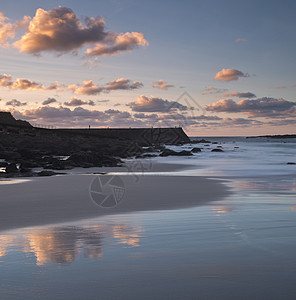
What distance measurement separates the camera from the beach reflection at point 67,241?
12.9 feet

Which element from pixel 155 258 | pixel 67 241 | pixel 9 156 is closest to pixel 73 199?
pixel 67 241

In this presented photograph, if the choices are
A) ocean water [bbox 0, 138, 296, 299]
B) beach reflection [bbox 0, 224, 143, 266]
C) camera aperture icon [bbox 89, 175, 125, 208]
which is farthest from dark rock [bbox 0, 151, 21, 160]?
beach reflection [bbox 0, 224, 143, 266]

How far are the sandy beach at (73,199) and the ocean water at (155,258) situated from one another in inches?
32.7

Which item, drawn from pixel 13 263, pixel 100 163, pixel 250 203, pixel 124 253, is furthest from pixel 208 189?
pixel 100 163

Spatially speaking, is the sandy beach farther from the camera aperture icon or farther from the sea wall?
the sea wall

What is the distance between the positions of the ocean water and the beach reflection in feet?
0.04

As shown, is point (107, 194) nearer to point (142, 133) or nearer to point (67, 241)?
point (67, 241)

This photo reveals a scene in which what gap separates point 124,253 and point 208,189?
6445 millimetres

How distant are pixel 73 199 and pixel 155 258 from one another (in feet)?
15.4

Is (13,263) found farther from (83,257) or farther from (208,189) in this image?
(208,189)

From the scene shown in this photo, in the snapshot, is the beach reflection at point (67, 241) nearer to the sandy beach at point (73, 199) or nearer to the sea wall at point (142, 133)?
the sandy beach at point (73, 199)

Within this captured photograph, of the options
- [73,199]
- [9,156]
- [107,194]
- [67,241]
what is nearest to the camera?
[67,241]

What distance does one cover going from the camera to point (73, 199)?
26.7 feet

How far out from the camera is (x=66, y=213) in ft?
21.4
